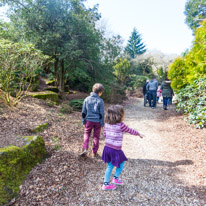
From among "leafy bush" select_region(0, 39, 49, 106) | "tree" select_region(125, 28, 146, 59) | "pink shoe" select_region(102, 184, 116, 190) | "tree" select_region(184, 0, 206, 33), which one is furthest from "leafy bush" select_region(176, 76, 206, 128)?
"tree" select_region(125, 28, 146, 59)

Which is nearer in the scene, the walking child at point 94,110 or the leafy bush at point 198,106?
the walking child at point 94,110

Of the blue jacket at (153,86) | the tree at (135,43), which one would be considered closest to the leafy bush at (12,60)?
the blue jacket at (153,86)

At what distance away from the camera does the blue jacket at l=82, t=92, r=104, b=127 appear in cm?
321

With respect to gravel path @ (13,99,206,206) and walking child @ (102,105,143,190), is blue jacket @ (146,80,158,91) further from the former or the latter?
walking child @ (102,105,143,190)

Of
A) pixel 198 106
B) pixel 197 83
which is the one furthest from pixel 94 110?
pixel 197 83

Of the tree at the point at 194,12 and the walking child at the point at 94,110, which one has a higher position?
the tree at the point at 194,12

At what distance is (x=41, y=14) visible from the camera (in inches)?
288

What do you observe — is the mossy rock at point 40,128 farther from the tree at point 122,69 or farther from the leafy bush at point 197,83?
the tree at point 122,69

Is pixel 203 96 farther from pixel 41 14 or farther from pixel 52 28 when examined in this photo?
pixel 41 14

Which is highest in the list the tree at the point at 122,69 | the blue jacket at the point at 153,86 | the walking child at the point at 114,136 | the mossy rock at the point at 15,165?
the tree at the point at 122,69

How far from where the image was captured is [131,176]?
2.98m

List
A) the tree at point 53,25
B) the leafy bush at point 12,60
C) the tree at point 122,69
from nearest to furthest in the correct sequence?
1. the leafy bush at point 12,60
2. the tree at point 53,25
3. the tree at point 122,69

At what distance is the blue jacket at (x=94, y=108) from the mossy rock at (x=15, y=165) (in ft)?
3.93

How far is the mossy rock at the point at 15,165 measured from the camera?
7.02ft
